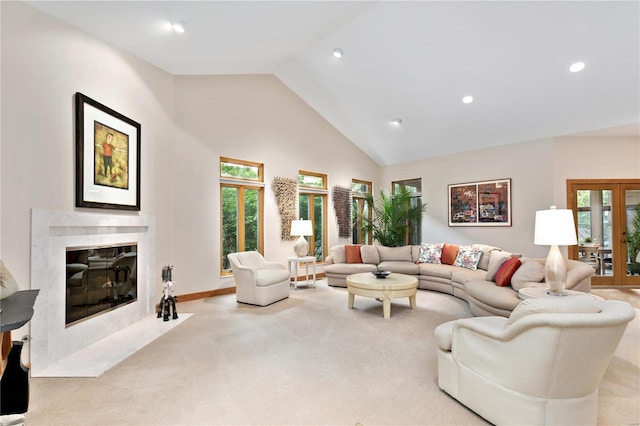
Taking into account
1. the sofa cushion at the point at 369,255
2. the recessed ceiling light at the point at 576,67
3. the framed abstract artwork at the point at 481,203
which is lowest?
the sofa cushion at the point at 369,255

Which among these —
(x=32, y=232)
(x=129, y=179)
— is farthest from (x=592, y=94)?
(x=32, y=232)

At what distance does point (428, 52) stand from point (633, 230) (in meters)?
5.04

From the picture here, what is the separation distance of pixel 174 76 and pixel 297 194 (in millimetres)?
3016

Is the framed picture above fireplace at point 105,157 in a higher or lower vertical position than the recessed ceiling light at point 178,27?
lower

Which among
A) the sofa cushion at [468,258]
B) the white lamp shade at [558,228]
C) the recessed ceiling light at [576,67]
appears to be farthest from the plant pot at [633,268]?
the white lamp shade at [558,228]

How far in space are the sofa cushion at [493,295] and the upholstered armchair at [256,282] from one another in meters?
2.65

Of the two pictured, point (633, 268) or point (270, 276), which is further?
point (633, 268)

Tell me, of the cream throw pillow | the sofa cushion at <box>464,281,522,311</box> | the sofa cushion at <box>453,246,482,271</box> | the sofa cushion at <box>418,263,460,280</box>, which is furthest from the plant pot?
the cream throw pillow

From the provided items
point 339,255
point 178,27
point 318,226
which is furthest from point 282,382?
point 318,226

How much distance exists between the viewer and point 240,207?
6055mm

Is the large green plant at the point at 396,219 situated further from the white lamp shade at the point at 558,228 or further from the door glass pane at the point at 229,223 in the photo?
the white lamp shade at the point at 558,228

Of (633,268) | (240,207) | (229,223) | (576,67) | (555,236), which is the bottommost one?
(633,268)

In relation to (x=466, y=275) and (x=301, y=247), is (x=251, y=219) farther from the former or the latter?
(x=466, y=275)

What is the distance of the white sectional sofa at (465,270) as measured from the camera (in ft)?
12.2
